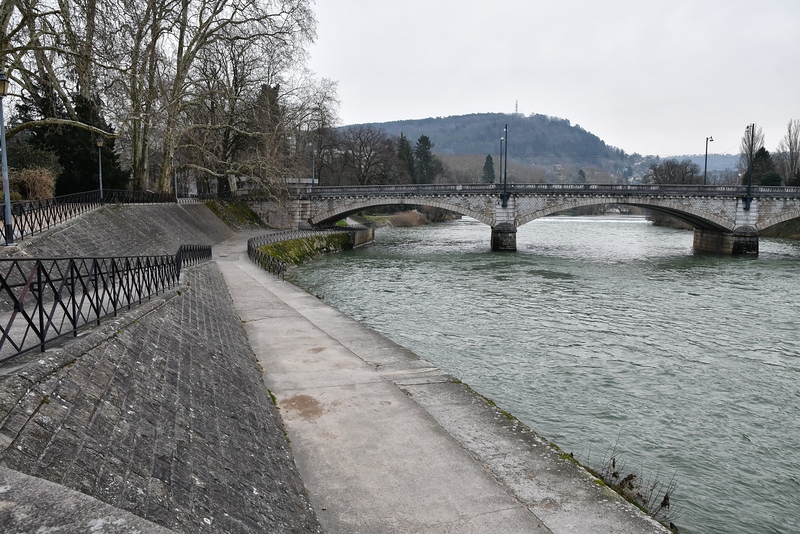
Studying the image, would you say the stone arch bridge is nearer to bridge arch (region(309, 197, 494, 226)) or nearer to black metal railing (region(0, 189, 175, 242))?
bridge arch (region(309, 197, 494, 226))

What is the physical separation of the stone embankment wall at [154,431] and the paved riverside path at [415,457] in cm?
52

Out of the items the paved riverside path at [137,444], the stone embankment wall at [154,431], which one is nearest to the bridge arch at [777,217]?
the stone embankment wall at [154,431]

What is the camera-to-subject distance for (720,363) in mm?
14656

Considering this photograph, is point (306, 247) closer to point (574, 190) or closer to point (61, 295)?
point (574, 190)

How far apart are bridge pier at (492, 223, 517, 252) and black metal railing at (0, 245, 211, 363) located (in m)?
33.5

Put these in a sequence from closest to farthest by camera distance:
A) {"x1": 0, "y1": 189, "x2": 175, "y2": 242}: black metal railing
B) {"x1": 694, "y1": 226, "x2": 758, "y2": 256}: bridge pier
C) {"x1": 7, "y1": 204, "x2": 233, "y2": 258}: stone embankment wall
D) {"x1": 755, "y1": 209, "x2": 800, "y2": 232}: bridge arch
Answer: {"x1": 0, "y1": 189, "x2": 175, "y2": 242}: black metal railing → {"x1": 7, "y1": 204, "x2": 233, "y2": 258}: stone embankment wall → {"x1": 694, "y1": 226, "x2": 758, "y2": 256}: bridge pier → {"x1": 755, "y1": 209, "x2": 800, "y2": 232}: bridge arch

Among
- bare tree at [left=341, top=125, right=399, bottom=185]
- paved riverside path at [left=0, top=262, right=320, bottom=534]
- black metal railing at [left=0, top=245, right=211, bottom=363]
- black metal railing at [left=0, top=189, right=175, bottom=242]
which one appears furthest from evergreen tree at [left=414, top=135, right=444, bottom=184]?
paved riverside path at [left=0, top=262, right=320, bottom=534]

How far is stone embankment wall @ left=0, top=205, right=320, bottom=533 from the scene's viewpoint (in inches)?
167

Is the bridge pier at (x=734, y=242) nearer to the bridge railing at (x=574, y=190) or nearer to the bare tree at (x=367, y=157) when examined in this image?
the bridge railing at (x=574, y=190)

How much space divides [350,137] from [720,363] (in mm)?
73961

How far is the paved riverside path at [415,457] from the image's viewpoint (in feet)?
19.7

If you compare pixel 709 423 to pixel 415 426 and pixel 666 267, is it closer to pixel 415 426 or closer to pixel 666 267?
pixel 415 426

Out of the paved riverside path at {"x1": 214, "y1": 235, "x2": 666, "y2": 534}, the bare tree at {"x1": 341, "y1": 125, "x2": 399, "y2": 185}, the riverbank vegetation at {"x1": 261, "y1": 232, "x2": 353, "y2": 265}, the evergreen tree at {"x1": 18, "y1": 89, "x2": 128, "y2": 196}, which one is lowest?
the paved riverside path at {"x1": 214, "y1": 235, "x2": 666, "y2": 534}

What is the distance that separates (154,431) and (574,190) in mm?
45519
